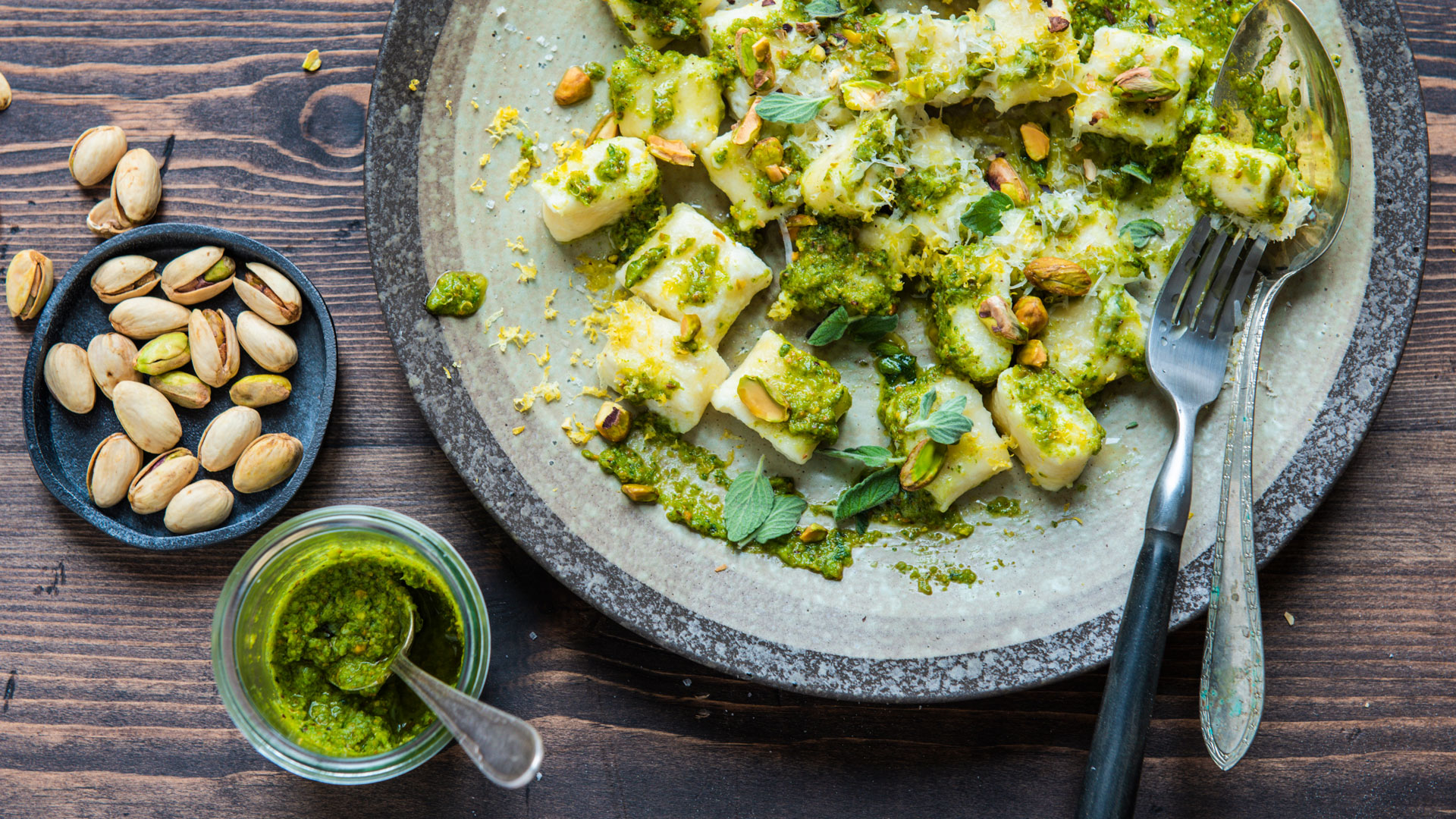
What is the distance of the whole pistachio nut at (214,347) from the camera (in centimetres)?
215

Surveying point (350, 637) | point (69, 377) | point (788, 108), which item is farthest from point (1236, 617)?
point (69, 377)

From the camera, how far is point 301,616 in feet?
Answer: 6.66

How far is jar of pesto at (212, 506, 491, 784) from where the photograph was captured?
191cm

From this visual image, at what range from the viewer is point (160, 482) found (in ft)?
6.97

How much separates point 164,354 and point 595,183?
3.95 ft

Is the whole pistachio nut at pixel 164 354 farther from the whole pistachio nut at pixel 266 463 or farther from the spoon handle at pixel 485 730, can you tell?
the spoon handle at pixel 485 730

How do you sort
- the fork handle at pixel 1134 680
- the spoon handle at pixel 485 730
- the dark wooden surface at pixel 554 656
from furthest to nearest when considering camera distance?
the dark wooden surface at pixel 554 656
the fork handle at pixel 1134 680
the spoon handle at pixel 485 730

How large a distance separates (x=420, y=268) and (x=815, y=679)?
4.42 ft

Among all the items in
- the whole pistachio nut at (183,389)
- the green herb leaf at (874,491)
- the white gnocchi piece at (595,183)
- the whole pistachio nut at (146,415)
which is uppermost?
the white gnocchi piece at (595,183)

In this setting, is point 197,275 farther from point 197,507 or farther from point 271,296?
point 197,507

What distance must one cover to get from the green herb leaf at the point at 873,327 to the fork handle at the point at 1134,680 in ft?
2.46

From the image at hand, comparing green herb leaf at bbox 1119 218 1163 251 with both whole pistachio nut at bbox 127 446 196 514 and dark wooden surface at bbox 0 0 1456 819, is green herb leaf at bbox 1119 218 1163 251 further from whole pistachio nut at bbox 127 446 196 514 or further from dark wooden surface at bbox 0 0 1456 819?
whole pistachio nut at bbox 127 446 196 514

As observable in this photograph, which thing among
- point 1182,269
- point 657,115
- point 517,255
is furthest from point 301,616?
point 1182,269

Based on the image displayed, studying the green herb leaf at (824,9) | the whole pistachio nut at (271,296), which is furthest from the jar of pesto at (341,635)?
the green herb leaf at (824,9)
